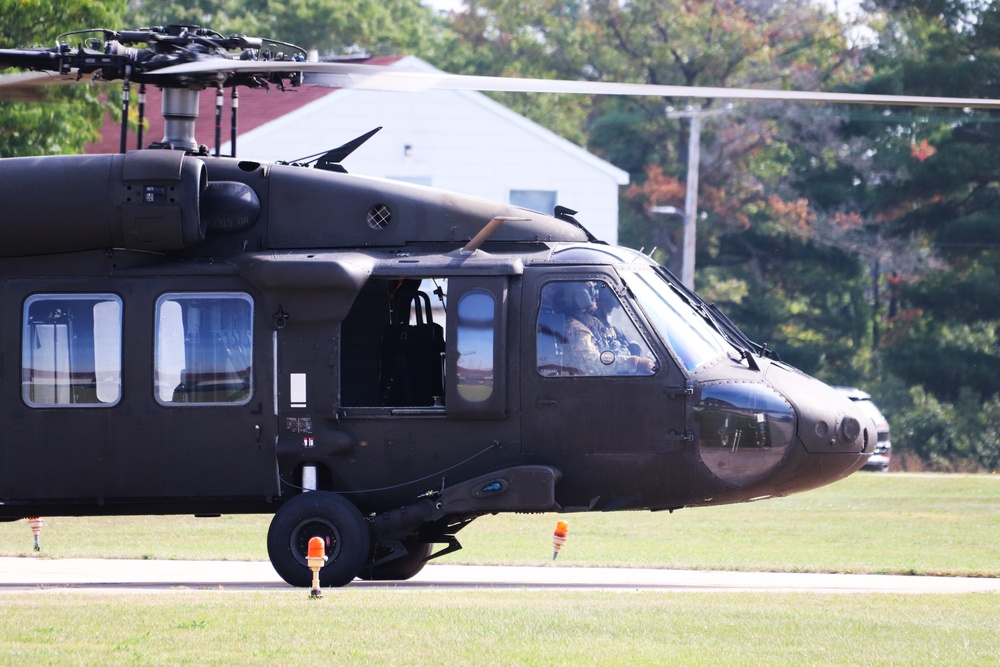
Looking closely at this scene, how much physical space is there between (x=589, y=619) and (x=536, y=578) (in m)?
3.95

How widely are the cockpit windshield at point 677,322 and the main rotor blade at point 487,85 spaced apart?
167cm

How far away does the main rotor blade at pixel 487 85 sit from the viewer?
10.7m

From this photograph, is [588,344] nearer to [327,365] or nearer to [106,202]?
[327,365]

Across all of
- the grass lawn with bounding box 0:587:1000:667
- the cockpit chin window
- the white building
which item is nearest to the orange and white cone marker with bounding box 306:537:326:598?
the grass lawn with bounding box 0:587:1000:667

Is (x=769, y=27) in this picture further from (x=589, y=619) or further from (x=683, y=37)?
(x=589, y=619)

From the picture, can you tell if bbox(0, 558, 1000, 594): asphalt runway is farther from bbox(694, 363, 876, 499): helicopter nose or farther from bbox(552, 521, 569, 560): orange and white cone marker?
bbox(694, 363, 876, 499): helicopter nose

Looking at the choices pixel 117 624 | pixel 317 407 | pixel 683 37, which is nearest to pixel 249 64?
pixel 317 407

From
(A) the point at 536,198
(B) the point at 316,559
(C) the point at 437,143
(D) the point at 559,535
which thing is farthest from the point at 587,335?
(A) the point at 536,198

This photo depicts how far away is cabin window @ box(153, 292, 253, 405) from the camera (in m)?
12.1

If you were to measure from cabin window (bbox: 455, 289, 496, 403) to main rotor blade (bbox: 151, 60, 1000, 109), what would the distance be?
174cm

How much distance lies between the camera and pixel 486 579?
45.0ft

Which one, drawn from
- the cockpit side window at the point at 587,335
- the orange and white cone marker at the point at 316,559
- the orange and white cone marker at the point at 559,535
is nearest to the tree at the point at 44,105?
the orange and white cone marker at the point at 559,535

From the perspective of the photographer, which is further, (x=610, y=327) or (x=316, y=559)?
(x=610, y=327)

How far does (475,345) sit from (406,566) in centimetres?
246
